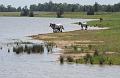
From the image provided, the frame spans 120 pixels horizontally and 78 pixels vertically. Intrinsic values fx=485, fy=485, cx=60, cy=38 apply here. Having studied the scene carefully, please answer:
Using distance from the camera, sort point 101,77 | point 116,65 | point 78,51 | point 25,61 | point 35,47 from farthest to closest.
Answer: point 35,47
point 78,51
point 25,61
point 116,65
point 101,77

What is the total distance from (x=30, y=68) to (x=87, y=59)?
4779 mm

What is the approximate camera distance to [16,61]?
38000mm

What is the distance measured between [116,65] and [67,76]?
544 centimetres

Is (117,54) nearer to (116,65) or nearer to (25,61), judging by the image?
(116,65)

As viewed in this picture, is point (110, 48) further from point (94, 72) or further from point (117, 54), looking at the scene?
point (94, 72)

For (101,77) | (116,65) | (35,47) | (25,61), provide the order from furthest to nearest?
(35,47)
(25,61)
(116,65)
(101,77)

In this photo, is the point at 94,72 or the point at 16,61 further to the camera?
the point at 16,61

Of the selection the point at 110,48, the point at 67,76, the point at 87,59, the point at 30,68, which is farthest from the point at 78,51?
the point at 67,76

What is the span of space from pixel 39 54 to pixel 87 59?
24.1 ft

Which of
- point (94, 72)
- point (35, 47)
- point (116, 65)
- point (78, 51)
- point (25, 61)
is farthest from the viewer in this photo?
point (35, 47)

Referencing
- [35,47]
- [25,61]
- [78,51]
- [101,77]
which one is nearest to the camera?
[101,77]

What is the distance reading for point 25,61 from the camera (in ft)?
125

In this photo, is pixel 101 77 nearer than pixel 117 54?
Yes

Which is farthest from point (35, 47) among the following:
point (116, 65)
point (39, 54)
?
point (116, 65)
